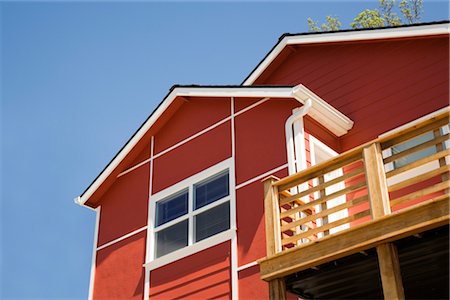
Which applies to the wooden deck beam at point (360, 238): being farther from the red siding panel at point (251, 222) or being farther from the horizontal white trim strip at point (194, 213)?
the horizontal white trim strip at point (194, 213)

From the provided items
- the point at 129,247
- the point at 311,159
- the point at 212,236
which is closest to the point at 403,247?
the point at 311,159

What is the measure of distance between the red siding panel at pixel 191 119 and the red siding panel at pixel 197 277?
2711 millimetres

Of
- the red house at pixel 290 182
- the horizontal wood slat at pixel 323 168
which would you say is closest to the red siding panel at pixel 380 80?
the red house at pixel 290 182

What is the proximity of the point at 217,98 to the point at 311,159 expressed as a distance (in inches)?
114

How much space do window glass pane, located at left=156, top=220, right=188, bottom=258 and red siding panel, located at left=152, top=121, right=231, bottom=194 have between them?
0.96m

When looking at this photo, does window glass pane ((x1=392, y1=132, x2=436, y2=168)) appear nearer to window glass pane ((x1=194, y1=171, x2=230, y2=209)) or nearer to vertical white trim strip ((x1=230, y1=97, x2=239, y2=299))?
vertical white trim strip ((x1=230, y1=97, x2=239, y2=299))

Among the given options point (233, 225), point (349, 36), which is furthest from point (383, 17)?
point (233, 225)

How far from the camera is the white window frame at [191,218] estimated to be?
1194 cm

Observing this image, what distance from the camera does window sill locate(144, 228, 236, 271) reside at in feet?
38.7

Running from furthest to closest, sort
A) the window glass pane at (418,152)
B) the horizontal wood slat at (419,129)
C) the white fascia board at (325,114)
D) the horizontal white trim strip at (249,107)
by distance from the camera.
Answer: the horizontal white trim strip at (249,107), the white fascia board at (325,114), the window glass pane at (418,152), the horizontal wood slat at (419,129)

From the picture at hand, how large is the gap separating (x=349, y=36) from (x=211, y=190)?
12.7 ft

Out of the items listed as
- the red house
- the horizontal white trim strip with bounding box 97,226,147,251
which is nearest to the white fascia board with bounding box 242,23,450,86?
the red house

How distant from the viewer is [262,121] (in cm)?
1234

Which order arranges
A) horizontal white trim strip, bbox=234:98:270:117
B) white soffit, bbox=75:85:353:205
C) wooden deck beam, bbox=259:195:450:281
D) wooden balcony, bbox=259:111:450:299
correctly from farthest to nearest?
1. horizontal white trim strip, bbox=234:98:270:117
2. white soffit, bbox=75:85:353:205
3. wooden balcony, bbox=259:111:450:299
4. wooden deck beam, bbox=259:195:450:281
